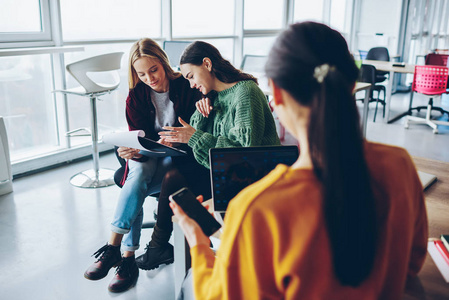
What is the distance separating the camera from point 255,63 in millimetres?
4473

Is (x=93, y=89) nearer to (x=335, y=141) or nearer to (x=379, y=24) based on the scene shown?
(x=335, y=141)

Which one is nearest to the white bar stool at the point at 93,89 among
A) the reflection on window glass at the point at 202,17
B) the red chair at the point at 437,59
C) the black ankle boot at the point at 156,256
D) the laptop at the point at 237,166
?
the black ankle boot at the point at 156,256

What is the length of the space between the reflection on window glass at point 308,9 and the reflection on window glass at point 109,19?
3103 mm

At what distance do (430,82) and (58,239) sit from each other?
15.2 feet

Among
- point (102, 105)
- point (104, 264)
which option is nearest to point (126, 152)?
point (104, 264)

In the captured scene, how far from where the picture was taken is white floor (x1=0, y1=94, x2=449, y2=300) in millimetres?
2121

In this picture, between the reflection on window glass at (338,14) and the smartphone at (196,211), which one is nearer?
the smartphone at (196,211)

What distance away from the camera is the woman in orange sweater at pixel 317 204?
27.1 inches

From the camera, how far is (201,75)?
2047mm

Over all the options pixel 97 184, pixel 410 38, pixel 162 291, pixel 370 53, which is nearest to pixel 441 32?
pixel 410 38

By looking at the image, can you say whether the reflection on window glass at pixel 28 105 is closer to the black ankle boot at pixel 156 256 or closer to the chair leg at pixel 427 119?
the black ankle boot at pixel 156 256

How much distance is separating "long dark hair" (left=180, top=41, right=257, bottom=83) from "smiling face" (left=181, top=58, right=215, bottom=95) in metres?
0.02

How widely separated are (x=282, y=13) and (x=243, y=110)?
508 cm

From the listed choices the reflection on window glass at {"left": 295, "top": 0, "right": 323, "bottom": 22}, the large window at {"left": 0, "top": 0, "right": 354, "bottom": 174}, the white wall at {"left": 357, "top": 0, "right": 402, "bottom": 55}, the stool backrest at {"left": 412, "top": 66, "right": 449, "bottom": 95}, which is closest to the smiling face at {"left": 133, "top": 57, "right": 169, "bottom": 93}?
the large window at {"left": 0, "top": 0, "right": 354, "bottom": 174}
